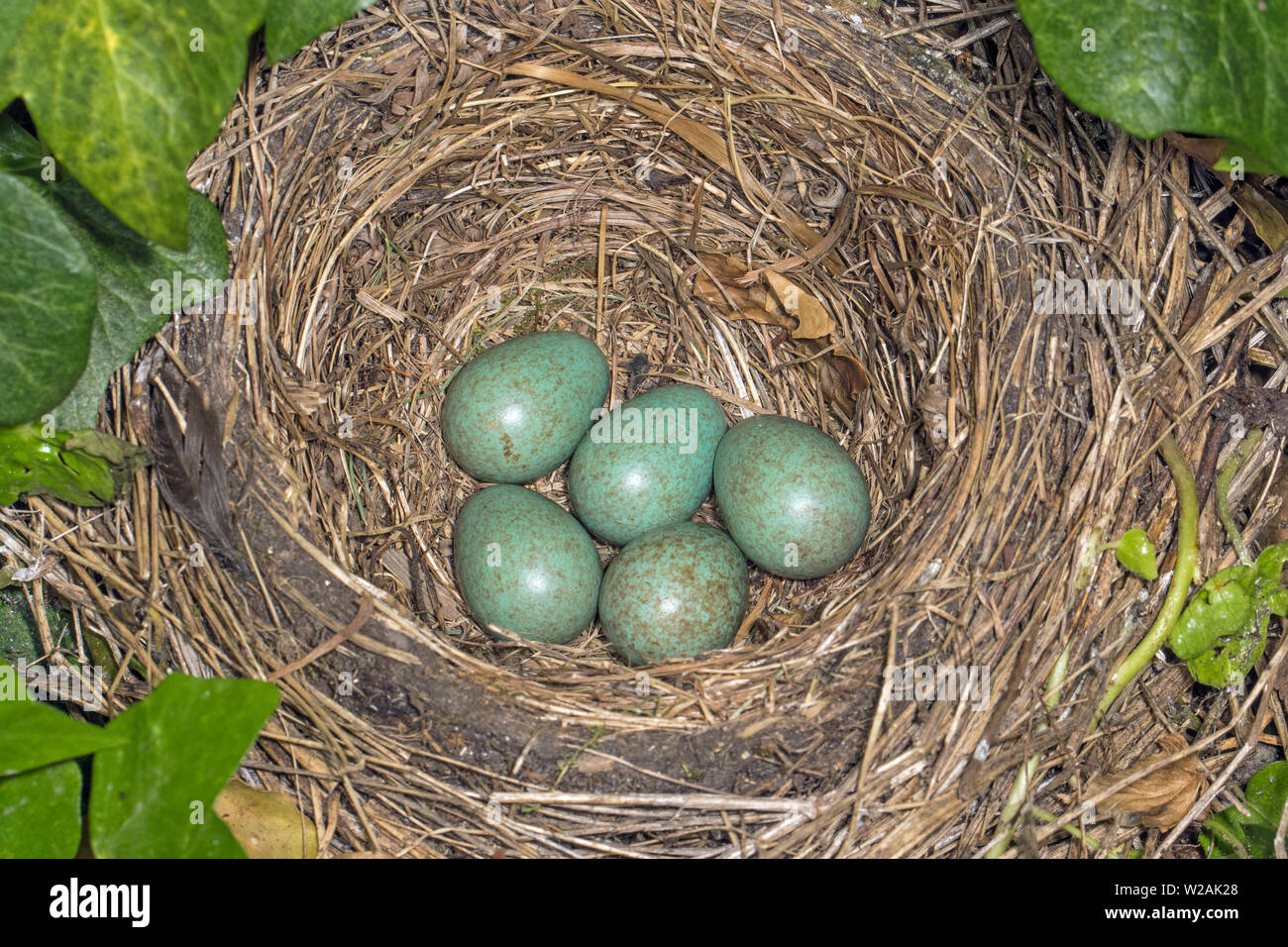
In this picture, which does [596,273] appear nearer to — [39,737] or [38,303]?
[38,303]

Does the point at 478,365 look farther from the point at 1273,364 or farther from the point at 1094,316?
the point at 1273,364

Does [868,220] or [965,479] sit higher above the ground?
[868,220]

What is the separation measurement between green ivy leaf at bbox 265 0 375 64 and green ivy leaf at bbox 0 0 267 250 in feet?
Result: 0.27

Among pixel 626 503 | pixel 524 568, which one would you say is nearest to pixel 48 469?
pixel 524 568

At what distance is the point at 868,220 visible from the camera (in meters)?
2.28

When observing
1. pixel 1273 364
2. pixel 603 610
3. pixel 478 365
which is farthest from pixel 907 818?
pixel 478 365

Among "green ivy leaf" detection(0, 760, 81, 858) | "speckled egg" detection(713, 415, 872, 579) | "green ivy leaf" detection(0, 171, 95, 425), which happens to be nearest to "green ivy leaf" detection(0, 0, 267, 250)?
"green ivy leaf" detection(0, 171, 95, 425)

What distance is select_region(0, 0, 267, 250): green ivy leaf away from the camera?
1304mm

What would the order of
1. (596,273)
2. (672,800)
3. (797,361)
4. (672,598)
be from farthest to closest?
(596,273), (797,361), (672,598), (672,800)

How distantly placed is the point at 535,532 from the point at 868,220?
1158 millimetres

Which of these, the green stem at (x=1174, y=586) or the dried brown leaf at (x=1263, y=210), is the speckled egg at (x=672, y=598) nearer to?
the green stem at (x=1174, y=586)

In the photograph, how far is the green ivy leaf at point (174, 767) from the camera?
139 cm

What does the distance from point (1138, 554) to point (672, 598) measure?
1.00 m

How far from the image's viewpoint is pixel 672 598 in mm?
2148
